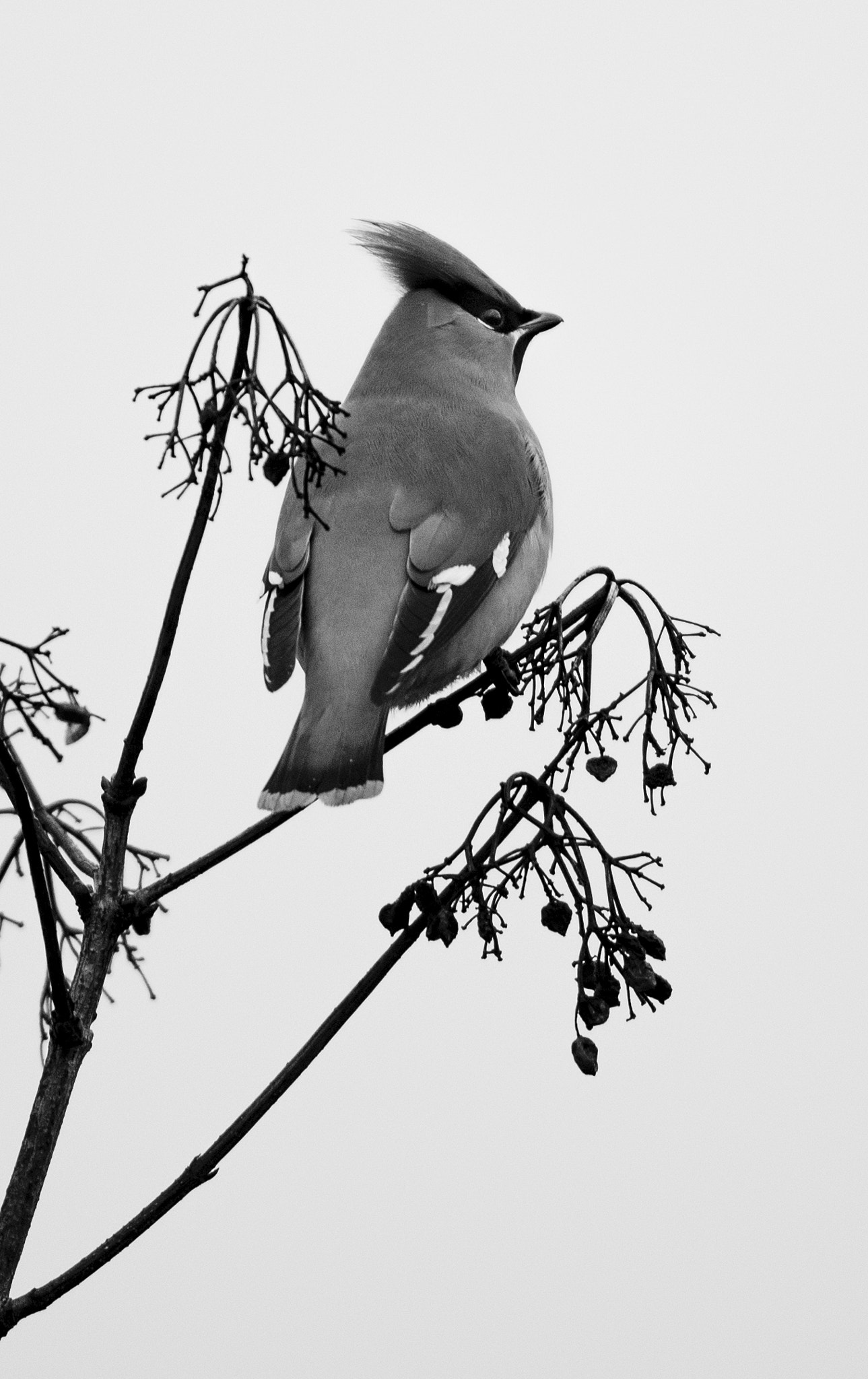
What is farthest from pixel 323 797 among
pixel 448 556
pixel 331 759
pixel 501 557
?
pixel 501 557

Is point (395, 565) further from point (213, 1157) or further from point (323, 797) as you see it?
point (213, 1157)

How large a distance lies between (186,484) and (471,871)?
0.46 meters

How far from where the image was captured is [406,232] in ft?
11.5

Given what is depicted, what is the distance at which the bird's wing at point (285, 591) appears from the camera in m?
2.38

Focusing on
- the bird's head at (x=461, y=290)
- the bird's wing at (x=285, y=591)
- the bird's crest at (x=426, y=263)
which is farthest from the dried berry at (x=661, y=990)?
the bird's crest at (x=426, y=263)

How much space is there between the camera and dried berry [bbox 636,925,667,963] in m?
1.69

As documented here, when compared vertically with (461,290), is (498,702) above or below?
below

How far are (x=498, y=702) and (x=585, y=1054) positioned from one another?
81 cm

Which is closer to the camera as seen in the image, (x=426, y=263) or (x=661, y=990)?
(x=661, y=990)

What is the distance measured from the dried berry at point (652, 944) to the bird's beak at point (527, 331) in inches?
82.3

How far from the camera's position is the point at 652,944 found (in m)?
1.70

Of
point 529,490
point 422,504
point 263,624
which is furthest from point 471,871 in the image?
point 529,490

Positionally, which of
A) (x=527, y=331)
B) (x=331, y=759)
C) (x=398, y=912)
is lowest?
(x=398, y=912)

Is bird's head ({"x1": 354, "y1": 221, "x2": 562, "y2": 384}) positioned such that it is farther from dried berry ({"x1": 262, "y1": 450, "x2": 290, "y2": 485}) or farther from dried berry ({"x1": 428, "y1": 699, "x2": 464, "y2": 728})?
dried berry ({"x1": 262, "y1": 450, "x2": 290, "y2": 485})
